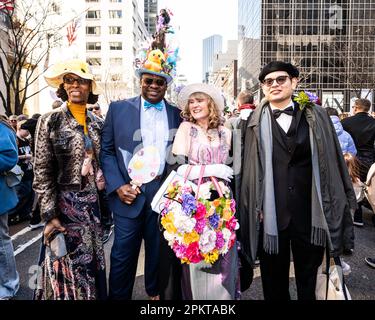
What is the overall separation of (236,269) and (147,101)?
5.51ft

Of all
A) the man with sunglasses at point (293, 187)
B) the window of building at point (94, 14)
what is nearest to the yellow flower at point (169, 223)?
the man with sunglasses at point (293, 187)

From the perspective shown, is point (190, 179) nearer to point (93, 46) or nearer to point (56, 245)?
point (56, 245)

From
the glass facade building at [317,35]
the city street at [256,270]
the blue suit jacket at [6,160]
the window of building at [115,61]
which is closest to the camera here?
the blue suit jacket at [6,160]

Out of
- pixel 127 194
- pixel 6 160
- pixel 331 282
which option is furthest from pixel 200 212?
pixel 6 160

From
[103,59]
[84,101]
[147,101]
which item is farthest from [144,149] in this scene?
[103,59]

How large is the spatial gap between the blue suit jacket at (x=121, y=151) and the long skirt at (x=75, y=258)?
184 millimetres

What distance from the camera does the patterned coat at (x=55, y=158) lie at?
9.01ft

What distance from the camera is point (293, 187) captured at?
264 cm

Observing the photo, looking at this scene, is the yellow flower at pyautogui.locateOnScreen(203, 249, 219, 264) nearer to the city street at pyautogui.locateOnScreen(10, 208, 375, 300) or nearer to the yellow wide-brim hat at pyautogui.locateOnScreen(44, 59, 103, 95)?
the city street at pyautogui.locateOnScreen(10, 208, 375, 300)

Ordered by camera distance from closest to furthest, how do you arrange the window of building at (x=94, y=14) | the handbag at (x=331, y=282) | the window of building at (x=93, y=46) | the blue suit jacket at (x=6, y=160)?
the handbag at (x=331, y=282)
the blue suit jacket at (x=6, y=160)
the window of building at (x=94, y=14)
the window of building at (x=93, y=46)

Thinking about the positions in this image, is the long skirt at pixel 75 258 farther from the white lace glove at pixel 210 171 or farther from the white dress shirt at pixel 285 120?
the white dress shirt at pixel 285 120

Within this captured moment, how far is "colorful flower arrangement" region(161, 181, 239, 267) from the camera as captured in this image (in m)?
2.40

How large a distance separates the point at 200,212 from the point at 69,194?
1.16m
